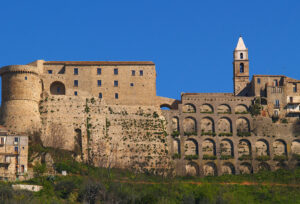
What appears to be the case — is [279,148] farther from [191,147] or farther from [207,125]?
[191,147]

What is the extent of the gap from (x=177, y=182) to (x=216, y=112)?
18.2 meters

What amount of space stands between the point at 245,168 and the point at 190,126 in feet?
33.7

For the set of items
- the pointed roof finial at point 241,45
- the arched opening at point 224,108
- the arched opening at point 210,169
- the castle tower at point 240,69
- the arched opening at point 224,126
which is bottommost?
the arched opening at point 210,169

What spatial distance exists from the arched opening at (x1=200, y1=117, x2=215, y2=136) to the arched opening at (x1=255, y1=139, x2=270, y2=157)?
7.03 meters

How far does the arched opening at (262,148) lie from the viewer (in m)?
109

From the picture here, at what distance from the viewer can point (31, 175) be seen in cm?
9469

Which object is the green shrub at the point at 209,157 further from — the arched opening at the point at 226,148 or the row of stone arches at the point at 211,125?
the row of stone arches at the point at 211,125

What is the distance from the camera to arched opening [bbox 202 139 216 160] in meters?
108

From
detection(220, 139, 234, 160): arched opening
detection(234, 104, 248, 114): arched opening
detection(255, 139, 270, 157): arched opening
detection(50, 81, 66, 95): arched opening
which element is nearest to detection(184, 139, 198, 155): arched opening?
detection(220, 139, 234, 160): arched opening

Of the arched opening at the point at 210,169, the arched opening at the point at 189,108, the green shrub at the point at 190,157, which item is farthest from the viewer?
the arched opening at the point at 189,108

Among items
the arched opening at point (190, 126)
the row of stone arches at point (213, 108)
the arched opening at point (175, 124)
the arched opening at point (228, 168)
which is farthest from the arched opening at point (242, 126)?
the arched opening at point (175, 124)

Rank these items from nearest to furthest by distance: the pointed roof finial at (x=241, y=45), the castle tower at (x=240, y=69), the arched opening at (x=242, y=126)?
the arched opening at (x=242, y=126) → the castle tower at (x=240, y=69) → the pointed roof finial at (x=241, y=45)

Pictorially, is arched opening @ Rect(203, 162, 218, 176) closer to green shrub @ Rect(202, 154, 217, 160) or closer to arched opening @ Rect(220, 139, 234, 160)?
green shrub @ Rect(202, 154, 217, 160)

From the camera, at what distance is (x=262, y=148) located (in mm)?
109812
